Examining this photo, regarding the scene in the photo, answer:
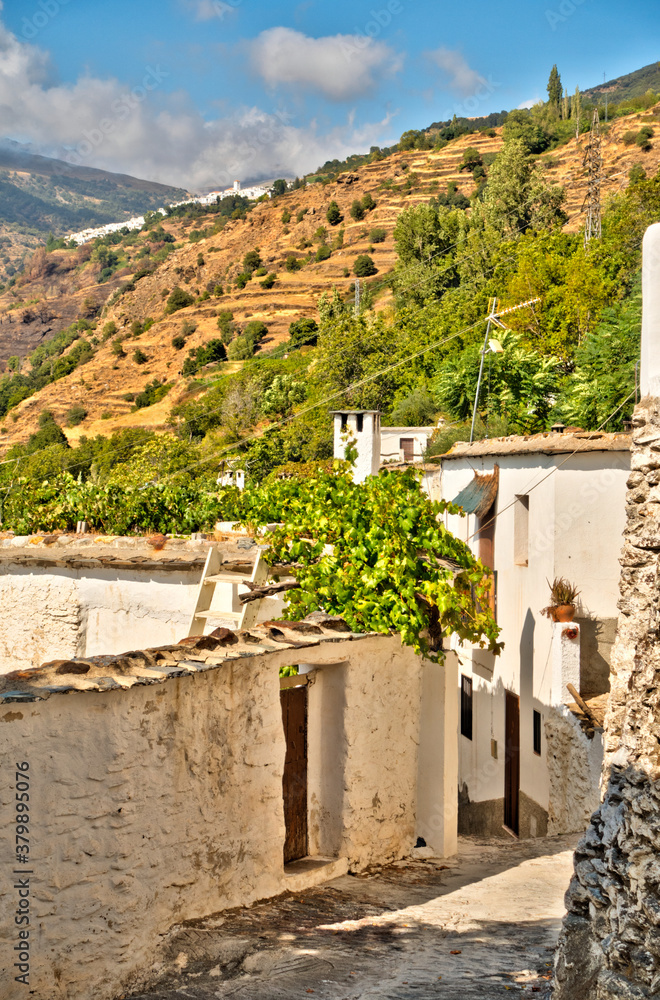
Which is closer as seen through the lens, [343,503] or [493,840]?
[343,503]

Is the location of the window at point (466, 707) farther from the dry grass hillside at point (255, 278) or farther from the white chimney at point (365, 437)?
the dry grass hillside at point (255, 278)

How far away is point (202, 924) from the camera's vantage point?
500 cm

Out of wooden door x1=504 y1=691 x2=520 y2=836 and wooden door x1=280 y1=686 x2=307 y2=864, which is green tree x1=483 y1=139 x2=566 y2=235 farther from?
wooden door x1=280 y1=686 x2=307 y2=864

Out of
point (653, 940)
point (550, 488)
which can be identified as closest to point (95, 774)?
point (653, 940)

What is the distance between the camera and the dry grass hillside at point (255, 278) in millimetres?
78375

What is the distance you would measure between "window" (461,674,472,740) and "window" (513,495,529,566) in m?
2.98

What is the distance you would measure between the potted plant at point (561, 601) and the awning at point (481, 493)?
2221 mm

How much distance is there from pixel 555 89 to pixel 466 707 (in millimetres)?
96705

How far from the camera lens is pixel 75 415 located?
271ft

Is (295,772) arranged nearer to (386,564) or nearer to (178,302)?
(386,564)

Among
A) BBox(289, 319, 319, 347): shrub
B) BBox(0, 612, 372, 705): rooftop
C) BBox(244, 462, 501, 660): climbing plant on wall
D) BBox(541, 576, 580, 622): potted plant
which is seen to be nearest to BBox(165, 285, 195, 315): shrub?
BBox(289, 319, 319, 347): shrub

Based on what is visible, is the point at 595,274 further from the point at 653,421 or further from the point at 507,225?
the point at 653,421

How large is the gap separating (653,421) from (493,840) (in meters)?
6.14

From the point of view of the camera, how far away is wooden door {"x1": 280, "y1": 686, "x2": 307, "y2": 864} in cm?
627
